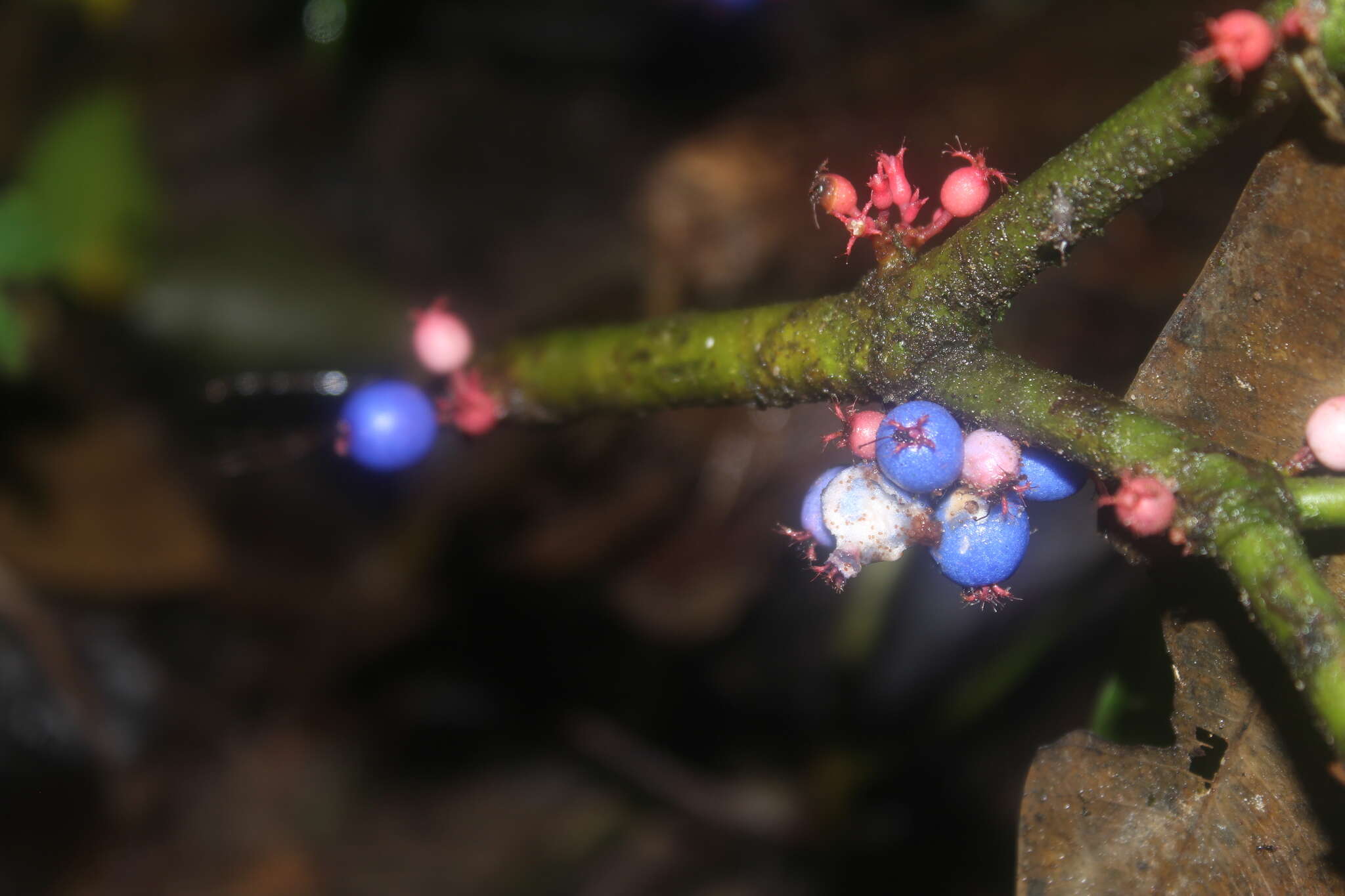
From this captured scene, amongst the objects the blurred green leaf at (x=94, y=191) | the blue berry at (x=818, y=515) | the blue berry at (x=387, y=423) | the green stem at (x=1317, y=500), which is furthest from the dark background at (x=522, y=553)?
the green stem at (x=1317, y=500)

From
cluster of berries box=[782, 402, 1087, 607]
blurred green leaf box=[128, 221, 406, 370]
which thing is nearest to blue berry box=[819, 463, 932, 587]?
cluster of berries box=[782, 402, 1087, 607]

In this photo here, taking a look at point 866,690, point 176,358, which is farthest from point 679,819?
point 176,358

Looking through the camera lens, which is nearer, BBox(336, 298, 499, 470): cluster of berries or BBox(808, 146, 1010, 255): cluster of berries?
BBox(808, 146, 1010, 255): cluster of berries

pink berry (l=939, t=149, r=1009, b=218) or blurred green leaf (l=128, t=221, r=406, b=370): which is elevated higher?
blurred green leaf (l=128, t=221, r=406, b=370)

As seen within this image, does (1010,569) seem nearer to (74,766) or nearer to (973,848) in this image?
(973,848)

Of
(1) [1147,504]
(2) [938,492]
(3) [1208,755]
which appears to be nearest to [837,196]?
(2) [938,492]

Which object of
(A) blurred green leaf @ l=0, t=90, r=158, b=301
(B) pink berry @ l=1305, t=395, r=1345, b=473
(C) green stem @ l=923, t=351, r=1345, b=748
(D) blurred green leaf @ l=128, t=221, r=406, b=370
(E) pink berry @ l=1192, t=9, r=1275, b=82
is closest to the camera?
(C) green stem @ l=923, t=351, r=1345, b=748

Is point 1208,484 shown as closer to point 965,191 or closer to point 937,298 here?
point 937,298

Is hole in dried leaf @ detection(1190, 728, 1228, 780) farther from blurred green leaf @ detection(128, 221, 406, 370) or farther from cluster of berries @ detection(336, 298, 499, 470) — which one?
blurred green leaf @ detection(128, 221, 406, 370)
